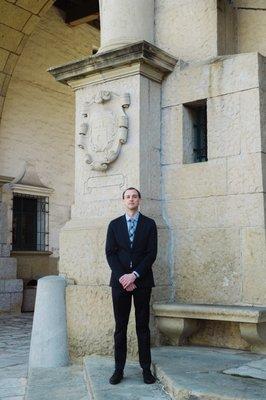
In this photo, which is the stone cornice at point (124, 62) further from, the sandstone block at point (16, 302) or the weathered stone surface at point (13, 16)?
the sandstone block at point (16, 302)

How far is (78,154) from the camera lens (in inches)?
207

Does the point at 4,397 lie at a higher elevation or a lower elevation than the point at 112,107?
lower

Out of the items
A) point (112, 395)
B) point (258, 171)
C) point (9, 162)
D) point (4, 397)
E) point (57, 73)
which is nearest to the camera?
point (112, 395)

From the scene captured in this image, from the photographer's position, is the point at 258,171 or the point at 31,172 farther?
the point at 31,172

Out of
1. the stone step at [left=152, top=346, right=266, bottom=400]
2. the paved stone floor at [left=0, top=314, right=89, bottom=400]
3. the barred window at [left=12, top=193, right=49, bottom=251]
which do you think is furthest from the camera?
the barred window at [left=12, top=193, right=49, bottom=251]

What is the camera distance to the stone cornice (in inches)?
187

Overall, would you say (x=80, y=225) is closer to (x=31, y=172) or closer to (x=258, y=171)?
(x=258, y=171)

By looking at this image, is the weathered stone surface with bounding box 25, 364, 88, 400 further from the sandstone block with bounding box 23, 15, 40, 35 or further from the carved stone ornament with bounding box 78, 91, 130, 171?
the sandstone block with bounding box 23, 15, 40, 35

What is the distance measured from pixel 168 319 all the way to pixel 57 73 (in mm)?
2601

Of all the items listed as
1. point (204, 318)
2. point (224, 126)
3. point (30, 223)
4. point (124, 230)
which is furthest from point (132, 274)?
point (30, 223)

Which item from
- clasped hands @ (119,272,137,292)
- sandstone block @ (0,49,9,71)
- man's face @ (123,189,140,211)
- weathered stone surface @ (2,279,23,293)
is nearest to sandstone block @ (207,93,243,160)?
man's face @ (123,189,140,211)

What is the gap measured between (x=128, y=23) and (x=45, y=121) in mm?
7167

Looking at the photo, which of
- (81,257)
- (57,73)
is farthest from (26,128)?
(81,257)

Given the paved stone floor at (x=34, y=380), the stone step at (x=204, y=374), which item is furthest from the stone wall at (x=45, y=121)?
the stone step at (x=204, y=374)
